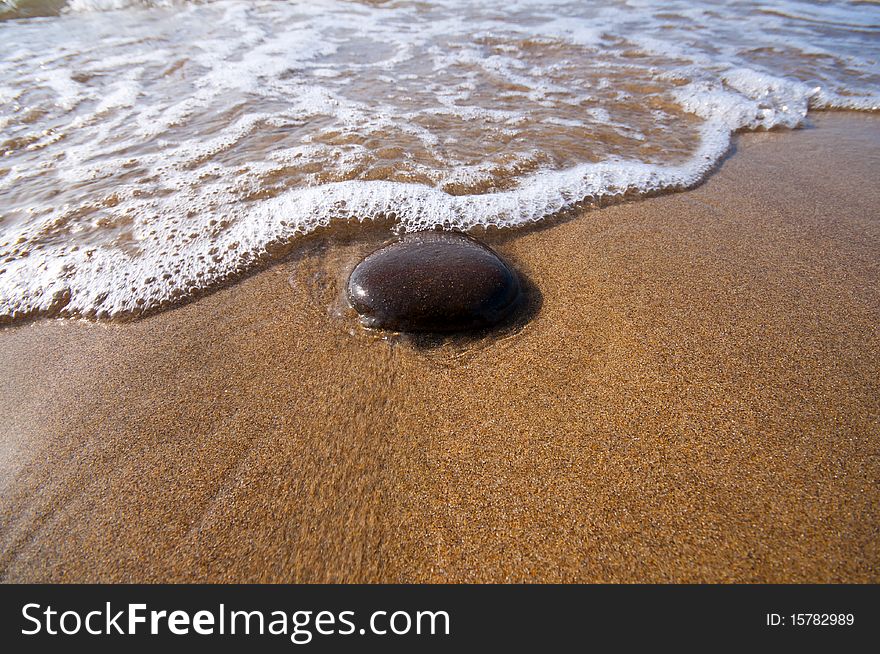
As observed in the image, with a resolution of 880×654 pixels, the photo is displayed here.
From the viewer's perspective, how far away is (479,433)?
5.24 feet

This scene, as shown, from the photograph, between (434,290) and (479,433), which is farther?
(434,290)

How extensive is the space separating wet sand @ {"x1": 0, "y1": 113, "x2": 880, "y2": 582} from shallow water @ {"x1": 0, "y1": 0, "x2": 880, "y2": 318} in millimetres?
541

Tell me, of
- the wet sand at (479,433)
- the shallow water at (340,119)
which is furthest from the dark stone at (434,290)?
the shallow water at (340,119)

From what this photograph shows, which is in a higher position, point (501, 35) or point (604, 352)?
point (501, 35)

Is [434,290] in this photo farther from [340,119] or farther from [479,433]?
[340,119]

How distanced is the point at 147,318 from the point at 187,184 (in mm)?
1292

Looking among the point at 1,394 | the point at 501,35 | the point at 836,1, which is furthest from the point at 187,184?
the point at 836,1

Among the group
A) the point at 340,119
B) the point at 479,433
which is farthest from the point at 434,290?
the point at 340,119

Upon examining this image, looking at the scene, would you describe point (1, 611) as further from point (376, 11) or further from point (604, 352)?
point (376, 11)

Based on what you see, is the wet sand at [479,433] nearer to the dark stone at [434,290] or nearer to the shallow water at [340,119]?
the dark stone at [434,290]

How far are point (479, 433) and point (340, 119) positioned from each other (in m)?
3.39

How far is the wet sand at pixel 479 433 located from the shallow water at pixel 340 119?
1.78 ft

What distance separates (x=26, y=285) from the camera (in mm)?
2260

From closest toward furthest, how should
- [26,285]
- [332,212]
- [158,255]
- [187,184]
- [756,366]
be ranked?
[756,366], [26,285], [158,255], [332,212], [187,184]
